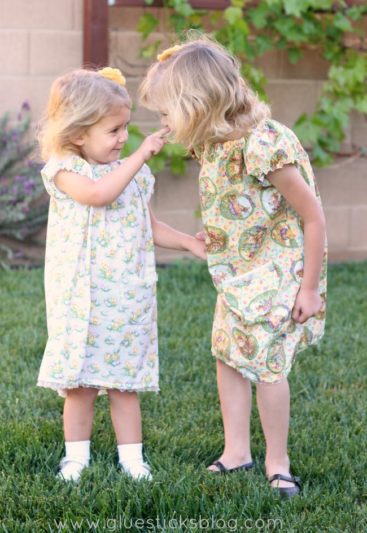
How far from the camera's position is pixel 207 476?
2594mm

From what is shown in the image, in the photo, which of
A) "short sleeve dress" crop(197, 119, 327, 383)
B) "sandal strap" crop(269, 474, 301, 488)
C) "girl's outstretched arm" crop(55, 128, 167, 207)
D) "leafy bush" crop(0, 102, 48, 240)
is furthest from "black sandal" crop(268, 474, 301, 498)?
"leafy bush" crop(0, 102, 48, 240)

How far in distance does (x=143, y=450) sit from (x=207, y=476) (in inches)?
12.3

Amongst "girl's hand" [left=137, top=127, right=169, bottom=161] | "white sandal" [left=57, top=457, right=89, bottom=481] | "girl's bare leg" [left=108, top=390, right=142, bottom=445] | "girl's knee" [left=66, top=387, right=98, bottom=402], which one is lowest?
"white sandal" [left=57, top=457, right=89, bottom=481]

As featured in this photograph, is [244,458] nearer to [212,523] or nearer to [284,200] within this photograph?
[212,523]

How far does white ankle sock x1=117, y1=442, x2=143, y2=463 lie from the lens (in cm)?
270

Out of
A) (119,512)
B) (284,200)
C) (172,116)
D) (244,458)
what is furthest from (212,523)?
(172,116)

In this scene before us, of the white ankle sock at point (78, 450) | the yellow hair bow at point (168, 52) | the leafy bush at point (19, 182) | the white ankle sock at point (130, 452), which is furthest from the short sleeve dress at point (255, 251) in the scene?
the leafy bush at point (19, 182)

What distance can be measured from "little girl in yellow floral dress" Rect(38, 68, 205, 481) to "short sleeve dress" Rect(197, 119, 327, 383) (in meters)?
0.22

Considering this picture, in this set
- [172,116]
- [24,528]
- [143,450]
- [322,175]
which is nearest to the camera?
[24,528]

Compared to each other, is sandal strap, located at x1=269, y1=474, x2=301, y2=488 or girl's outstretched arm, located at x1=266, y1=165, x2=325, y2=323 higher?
girl's outstretched arm, located at x1=266, y1=165, x2=325, y2=323

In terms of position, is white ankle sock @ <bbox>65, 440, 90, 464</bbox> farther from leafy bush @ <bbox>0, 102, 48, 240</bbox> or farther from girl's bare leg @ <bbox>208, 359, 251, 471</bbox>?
leafy bush @ <bbox>0, 102, 48, 240</bbox>

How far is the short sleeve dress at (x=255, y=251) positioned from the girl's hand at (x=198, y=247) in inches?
2.9

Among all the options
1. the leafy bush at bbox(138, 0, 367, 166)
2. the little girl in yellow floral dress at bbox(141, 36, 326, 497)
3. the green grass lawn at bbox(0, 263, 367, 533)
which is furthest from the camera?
the leafy bush at bbox(138, 0, 367, 166)

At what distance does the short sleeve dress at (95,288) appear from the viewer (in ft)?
8.48
